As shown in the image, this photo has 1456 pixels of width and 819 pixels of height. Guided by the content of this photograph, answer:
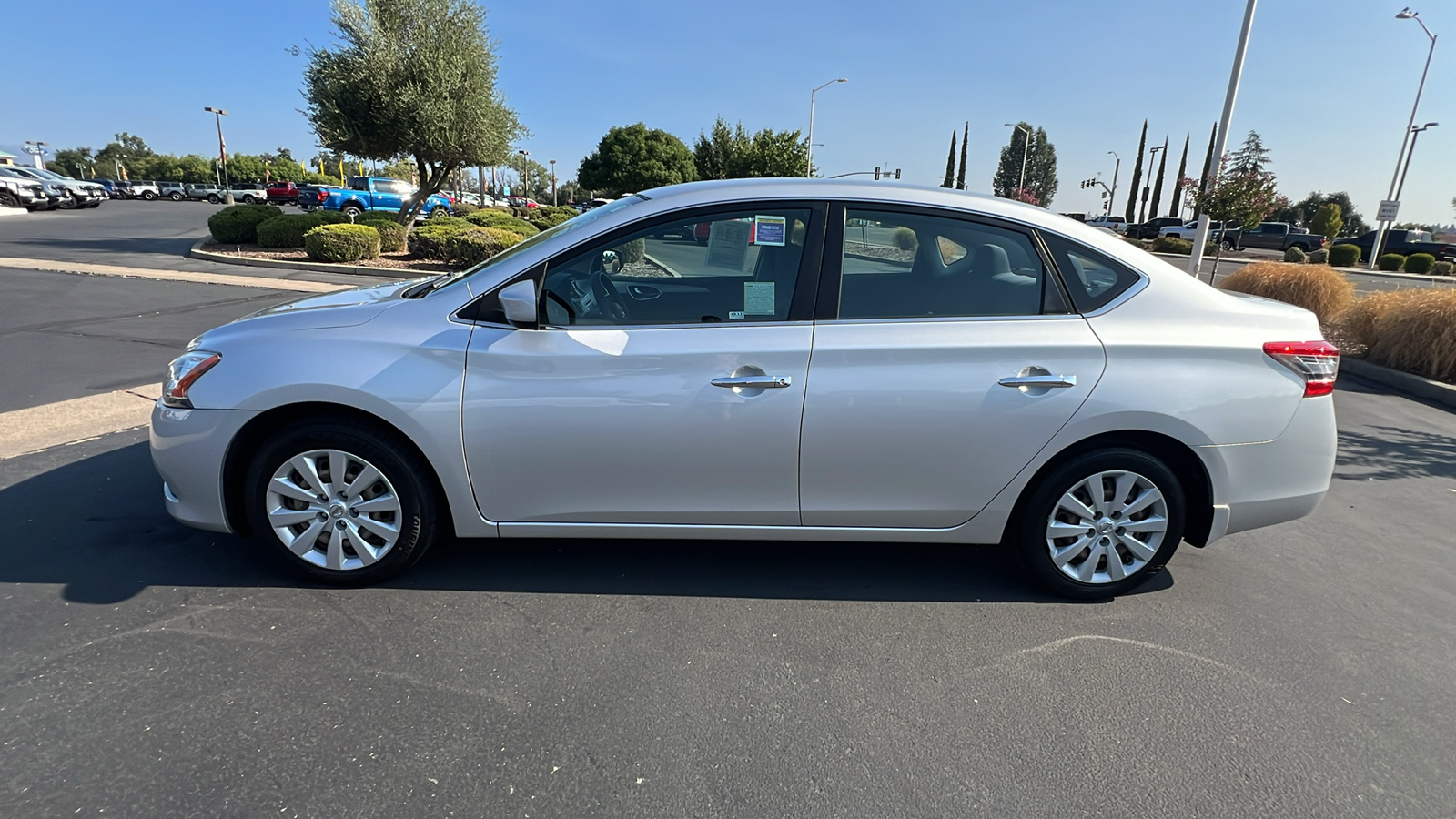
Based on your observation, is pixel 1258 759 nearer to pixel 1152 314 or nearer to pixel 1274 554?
pixel 1152 314

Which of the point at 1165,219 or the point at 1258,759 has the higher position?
the point at 1165,219

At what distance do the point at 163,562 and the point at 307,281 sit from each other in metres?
12.3

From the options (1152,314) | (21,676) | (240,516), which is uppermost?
(1152,314)

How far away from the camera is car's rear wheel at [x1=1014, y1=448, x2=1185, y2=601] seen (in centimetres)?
318

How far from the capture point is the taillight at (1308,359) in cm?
313

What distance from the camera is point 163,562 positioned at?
3.44m

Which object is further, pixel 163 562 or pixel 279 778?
pixel 163 562

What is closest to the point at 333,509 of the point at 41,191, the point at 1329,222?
the point at 41,191

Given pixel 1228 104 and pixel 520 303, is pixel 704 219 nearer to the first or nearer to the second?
pixel 520 303

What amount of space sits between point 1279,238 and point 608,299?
158 ft

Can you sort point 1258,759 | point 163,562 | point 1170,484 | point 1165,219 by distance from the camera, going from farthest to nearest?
1. point 1165,219
2. point 163,562
3. point 1170,484
4. point 1258,759

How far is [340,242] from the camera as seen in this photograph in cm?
1597

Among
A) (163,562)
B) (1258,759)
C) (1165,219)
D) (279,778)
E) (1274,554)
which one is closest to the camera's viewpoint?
(279,778)

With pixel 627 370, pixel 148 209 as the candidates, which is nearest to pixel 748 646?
pixel 627 370
